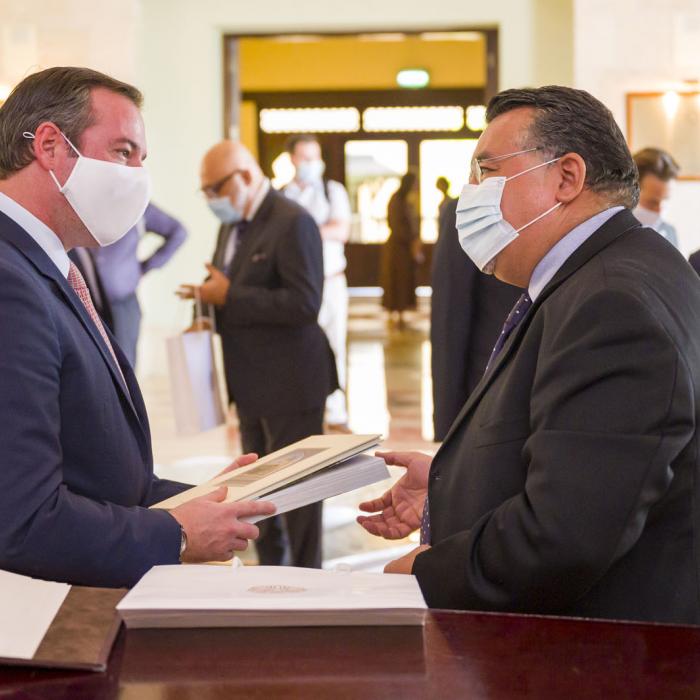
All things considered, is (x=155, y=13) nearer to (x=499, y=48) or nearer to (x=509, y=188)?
(x=499, y=48)

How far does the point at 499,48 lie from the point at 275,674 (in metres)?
10.2

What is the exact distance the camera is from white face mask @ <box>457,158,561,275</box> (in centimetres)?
192

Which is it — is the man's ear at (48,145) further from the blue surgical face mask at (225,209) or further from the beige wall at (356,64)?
the beige wall at (356,64)

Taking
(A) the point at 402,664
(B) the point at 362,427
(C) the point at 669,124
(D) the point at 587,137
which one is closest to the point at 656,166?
(B) the point at 362,427

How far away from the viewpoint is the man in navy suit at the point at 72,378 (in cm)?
158

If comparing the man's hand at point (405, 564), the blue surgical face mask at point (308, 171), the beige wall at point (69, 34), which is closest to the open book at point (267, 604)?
the man's hand at point (405, 564)

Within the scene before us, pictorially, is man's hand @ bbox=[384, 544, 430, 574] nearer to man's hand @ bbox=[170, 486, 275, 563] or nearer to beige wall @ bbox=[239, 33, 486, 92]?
man's hand @ bbox=[170, 486, 275, 563]

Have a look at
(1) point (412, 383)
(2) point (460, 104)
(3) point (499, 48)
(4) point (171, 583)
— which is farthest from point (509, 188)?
(2) point (460, 104)

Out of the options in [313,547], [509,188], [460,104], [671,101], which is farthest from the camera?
[460,104]

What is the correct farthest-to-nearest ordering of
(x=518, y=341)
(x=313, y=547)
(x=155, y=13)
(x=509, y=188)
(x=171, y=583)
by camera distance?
1. (x=155, y=13)
2. (x=313, y=547)
3. (x=509, y=188)
4. (x=518, y=341)
5. (x=171, y=583)

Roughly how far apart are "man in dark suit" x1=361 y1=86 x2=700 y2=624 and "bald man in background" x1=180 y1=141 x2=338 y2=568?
8.27 feet

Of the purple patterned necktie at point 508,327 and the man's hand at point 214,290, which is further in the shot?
the man's hand at point 214,290

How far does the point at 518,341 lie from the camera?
1.72 meters

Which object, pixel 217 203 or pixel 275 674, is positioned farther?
pixel 217 203
